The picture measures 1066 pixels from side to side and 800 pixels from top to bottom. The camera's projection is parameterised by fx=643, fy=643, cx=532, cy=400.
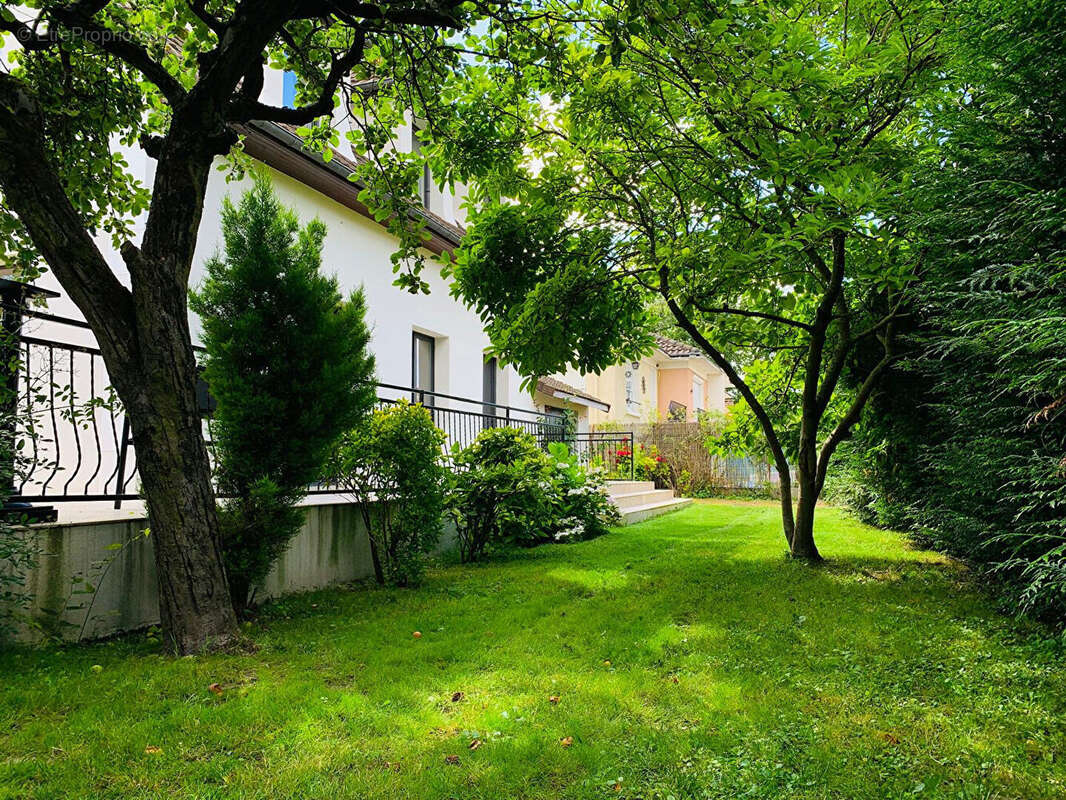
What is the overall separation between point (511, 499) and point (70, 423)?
478 centimetres

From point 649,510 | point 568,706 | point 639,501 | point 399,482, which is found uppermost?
point 399,482

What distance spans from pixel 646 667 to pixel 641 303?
15.5ft

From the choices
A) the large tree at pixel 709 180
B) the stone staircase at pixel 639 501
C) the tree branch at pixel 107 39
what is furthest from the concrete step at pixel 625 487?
the tree branch at pixel 107 39

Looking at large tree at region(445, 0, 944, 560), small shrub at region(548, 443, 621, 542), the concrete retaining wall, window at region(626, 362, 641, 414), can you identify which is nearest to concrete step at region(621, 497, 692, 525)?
small shrub at region(548, 443, 621, 542)

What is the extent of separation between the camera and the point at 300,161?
8336 millimetres

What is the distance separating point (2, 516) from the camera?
389 cm

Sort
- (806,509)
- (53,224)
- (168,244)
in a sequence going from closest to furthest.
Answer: (53,224) → (168,244) → (806,509)

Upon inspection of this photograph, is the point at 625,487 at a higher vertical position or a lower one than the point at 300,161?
lower

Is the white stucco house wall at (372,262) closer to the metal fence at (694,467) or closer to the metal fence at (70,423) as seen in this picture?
the metal fence at (70,423)

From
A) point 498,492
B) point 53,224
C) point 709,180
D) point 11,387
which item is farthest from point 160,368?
point 709,180

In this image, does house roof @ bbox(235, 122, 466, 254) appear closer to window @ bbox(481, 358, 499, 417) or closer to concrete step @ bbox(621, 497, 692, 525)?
window @ bbox(481, 358, 499, 417)

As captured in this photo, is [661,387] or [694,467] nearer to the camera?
[694,467]

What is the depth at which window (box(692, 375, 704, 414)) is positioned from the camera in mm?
35213

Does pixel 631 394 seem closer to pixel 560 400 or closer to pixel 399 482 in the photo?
Answer: pixel 560 400
